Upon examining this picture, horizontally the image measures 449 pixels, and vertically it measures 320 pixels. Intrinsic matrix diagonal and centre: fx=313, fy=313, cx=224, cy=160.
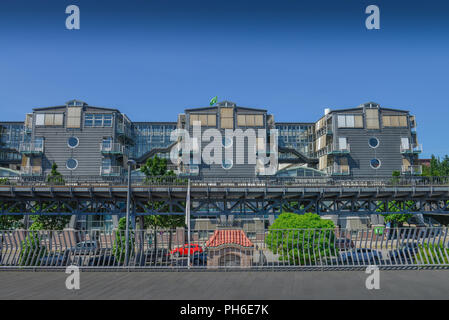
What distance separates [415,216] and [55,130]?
67.4m

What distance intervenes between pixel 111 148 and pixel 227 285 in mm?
49286

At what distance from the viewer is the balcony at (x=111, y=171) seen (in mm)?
53875

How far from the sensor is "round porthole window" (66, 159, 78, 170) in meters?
54.0

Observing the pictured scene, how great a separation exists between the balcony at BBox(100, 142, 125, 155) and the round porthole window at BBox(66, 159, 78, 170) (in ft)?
16.8

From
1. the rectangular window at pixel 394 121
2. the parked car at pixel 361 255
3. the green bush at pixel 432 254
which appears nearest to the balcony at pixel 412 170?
the rectangular window at pixel 394 121

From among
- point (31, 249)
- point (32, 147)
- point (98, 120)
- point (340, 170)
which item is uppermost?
point (98, 120)

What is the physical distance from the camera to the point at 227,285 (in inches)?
375

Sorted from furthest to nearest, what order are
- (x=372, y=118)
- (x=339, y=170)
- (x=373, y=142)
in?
(x=372, y=118) < (x=373, y=142) < (x=339, y=170)

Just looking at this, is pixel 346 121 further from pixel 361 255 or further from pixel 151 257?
pixel 151 257

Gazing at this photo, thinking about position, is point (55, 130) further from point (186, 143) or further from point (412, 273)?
point (412, 273)

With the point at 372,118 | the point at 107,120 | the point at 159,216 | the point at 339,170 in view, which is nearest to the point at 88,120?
the point at 107,120

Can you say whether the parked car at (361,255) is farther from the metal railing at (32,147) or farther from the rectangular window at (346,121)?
the metal railing at (32,147)

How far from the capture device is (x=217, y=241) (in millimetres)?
19547
